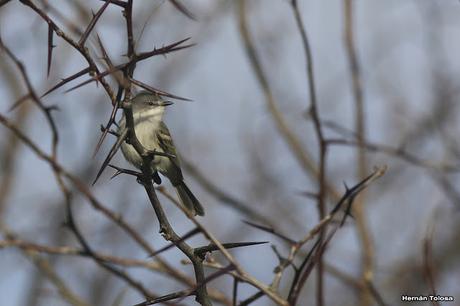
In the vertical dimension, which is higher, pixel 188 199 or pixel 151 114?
pixel 151 114

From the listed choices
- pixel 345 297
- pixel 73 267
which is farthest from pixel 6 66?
pixel 345 297

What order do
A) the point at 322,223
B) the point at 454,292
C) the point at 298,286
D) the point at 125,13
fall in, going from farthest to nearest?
the point at 454,292
the point at 322,223
the point at 298,286
the point at 125,13

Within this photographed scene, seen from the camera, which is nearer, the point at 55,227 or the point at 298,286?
the point at 298,286

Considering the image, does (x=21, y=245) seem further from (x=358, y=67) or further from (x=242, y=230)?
(x=242, y=230)

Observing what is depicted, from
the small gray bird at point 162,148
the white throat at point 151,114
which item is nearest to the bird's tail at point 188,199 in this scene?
the small gray bird at point 162,148

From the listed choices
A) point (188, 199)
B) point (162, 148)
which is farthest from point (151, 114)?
point (188, 199)

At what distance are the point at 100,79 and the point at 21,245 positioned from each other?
2460mm

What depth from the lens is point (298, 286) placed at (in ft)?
8.73

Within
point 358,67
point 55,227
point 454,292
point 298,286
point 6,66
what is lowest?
point 298,286

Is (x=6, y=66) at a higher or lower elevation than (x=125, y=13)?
higher

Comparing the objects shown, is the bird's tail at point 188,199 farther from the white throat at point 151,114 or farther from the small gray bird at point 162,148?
the white throat at point 151,114

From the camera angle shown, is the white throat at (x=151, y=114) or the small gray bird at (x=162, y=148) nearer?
the small gray bird at (x=162, y=148)

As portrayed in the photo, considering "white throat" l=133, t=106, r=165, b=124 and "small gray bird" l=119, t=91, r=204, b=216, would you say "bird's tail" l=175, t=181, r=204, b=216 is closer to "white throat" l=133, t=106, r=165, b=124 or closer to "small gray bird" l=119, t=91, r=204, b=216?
"small gray bird" l=119, t=91, r=204, b=216

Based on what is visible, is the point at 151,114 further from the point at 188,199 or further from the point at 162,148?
the point at 188,199
